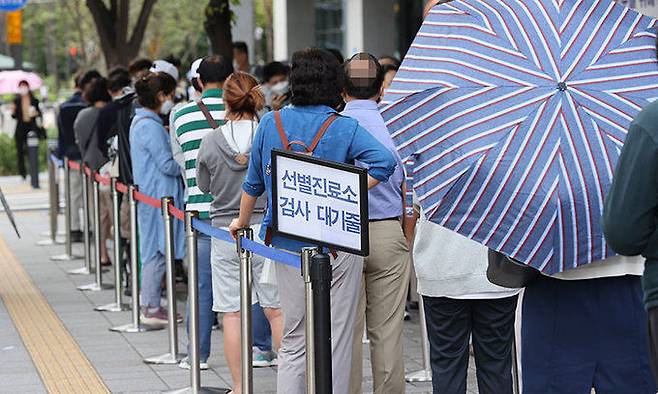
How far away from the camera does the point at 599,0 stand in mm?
4492

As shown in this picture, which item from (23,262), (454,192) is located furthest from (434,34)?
(23,262)

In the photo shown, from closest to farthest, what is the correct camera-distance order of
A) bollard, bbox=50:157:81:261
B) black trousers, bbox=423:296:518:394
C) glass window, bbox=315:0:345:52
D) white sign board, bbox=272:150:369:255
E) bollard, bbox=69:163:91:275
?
white sign board, bbox=272:150:369:255 < black trousers, bbox=423:296:518:394 < bollard, bbox=69:163:91:275 < bollard, bbox=50:157:81:261 < glass window, bbox=315:0:345:52

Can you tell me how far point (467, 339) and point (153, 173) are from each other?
432 centimetres

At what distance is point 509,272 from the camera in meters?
4.59

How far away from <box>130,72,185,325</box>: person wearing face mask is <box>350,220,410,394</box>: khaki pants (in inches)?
123

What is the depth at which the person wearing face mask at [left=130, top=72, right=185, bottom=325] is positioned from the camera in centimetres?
944

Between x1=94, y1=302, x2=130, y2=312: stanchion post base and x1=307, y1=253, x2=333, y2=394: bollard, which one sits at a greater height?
x1=307, y1=253, x2=333, y2=394: bollard

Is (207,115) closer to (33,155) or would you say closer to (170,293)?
(170,293)

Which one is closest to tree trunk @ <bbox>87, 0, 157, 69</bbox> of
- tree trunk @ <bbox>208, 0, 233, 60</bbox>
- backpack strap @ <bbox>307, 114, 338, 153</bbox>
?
tree trunk @ <bbox>208, 0, 233, 60</bbox>

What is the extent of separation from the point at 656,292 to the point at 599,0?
3.82 feet

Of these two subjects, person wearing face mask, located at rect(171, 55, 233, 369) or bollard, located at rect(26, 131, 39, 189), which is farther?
bollard, located at rect(26, 131, 39, 189)

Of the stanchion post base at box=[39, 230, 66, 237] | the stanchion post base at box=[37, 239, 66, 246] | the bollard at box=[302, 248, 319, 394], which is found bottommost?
the stanchion post base at box=[39, 230, 66, 237]

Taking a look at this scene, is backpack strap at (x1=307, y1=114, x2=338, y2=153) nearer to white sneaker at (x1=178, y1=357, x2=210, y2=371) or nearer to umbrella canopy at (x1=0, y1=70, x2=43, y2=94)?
white sneaker at (x1=178, y1=357, x2=210, y2=371)

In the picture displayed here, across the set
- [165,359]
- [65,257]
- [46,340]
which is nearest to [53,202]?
[65,257]
